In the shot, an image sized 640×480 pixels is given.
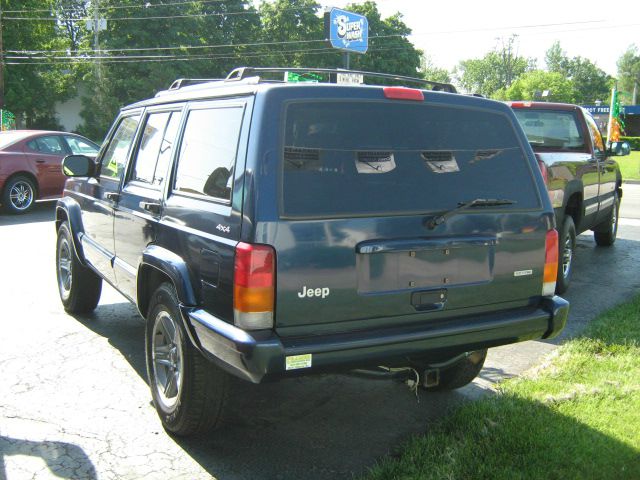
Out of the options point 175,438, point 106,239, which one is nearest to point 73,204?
point 106,239

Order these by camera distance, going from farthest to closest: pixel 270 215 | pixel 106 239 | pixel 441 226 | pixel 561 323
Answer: pixel 106 239, pixel 561 323, pixel 441 226, pixel 270 215

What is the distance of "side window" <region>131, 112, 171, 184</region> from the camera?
4195mm

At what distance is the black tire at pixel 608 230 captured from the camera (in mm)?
9691

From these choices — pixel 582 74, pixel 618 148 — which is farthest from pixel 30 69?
pixel 582 74

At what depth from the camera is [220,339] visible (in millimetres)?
2994

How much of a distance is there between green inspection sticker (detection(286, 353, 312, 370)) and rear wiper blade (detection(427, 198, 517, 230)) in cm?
93

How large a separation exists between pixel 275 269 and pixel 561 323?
5.88 ft

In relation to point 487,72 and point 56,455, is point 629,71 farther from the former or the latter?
point 56,455

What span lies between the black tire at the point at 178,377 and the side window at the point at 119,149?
149cm

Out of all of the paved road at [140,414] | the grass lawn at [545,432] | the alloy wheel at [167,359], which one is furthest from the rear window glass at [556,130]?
the alloy wheel at [167,359]

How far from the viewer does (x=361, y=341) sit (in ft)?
10.0

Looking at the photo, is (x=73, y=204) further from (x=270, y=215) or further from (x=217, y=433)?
(x=270, y=215)

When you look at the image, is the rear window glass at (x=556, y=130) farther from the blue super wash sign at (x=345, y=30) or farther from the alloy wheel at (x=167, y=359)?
the blue super wash sign at (x=345, y=30)

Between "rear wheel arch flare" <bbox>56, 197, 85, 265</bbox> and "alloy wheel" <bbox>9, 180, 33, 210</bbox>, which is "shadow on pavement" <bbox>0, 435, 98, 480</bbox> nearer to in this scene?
"rear wheel arch flare" <bbox>56, 197, 85, 265</bbox>
